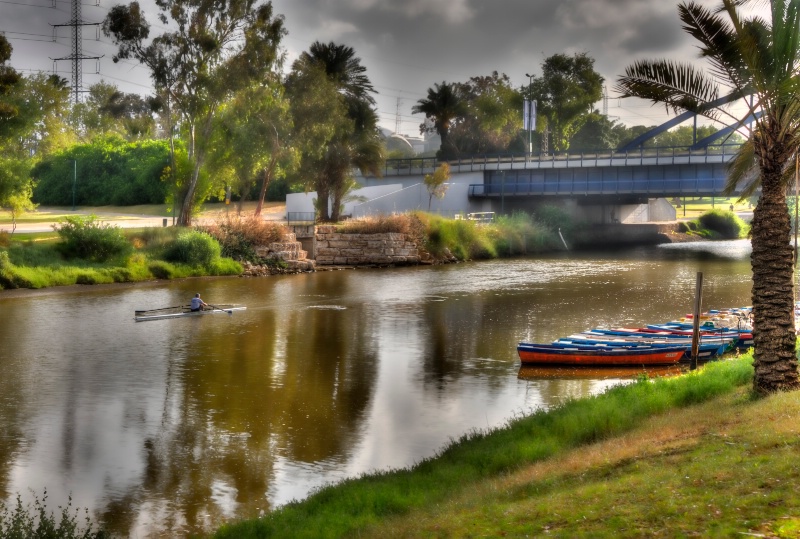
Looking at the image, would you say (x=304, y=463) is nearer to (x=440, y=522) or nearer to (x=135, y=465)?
(x=135, y=465)

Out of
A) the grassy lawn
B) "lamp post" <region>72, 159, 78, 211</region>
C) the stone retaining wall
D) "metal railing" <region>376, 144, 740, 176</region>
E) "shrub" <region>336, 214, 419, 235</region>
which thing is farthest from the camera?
"lamp post" <region>72, 159, 78, 211</region>

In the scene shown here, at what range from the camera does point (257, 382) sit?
2478cm

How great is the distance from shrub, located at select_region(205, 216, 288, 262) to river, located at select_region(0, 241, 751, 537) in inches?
266

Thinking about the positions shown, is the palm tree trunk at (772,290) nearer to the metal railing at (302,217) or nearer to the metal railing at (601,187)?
the metal railing at (302,217)

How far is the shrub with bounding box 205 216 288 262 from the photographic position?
55281 millimetres

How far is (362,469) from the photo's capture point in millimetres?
16969

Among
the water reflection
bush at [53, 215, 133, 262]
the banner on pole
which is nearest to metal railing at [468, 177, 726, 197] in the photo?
the banner on pole

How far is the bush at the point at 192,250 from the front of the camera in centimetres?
5206

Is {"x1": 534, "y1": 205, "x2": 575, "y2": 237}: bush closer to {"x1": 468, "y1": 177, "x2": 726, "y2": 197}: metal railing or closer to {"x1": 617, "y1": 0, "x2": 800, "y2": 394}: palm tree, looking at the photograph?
{"x1": 468, "y1": 177, "x2": 726, "y2": 197}: metal railing

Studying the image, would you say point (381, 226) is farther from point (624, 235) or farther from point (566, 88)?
point (566, 88)

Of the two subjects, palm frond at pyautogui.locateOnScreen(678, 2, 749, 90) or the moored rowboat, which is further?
the moored rowboat

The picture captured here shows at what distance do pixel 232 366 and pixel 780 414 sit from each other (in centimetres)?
1625

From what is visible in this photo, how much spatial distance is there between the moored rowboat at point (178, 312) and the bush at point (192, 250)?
1358 centimetres

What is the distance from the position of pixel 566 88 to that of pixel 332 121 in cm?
4638
